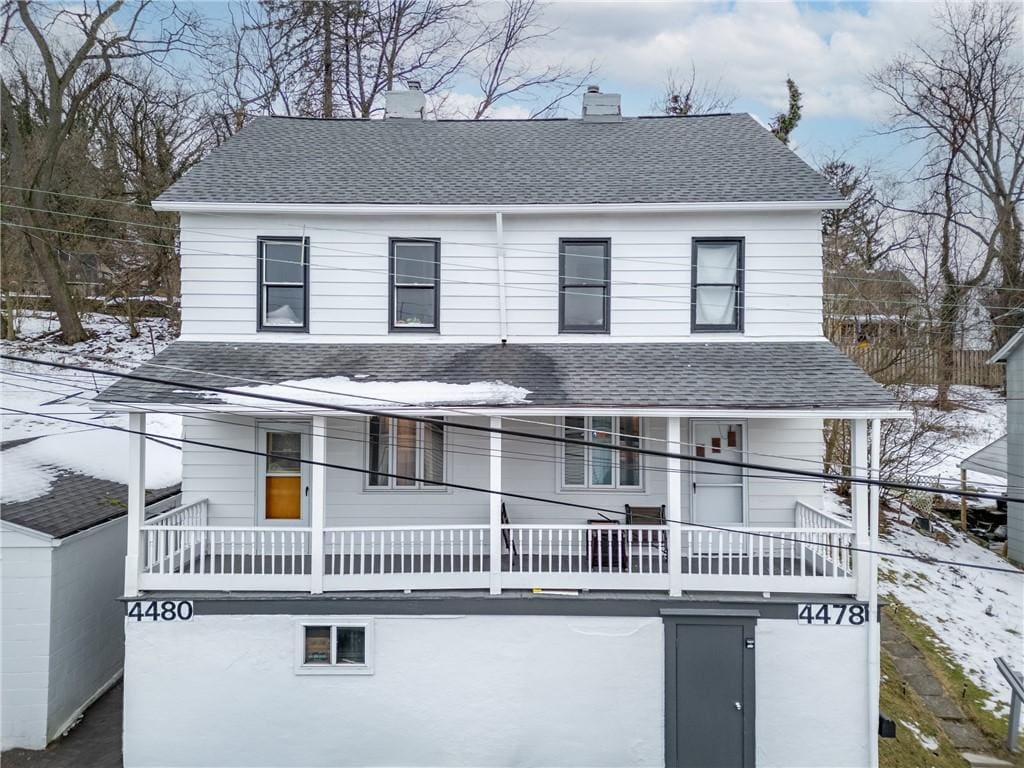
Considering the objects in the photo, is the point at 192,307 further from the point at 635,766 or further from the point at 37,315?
the point at 37,315

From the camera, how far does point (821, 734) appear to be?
7496 millimetres

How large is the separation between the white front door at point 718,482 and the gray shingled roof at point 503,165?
346 centimetres

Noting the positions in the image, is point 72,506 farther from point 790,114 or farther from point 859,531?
point 790,114

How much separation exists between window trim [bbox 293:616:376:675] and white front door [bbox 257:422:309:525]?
1906 millimetres

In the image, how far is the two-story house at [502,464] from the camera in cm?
753

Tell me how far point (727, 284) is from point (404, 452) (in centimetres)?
555

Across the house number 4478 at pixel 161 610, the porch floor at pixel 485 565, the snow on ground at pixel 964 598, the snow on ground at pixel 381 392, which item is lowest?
the snow on ground at pixel 964 598

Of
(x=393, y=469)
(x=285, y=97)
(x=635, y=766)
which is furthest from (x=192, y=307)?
(x=285, y=97)

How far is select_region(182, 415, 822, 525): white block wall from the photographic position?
9227mm

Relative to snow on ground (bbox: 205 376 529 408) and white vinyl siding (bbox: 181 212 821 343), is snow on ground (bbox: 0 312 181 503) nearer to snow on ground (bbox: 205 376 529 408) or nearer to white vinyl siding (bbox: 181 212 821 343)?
snow on ground (bbox: 205 376 529 408)

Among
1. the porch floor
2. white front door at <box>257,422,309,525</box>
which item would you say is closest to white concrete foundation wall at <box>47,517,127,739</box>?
the porch floor

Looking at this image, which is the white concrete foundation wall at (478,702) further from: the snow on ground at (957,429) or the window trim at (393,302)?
the snow on ground at (957,429)

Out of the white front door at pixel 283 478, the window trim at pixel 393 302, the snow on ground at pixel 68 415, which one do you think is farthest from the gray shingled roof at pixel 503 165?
the snow on ground at pixel 68 415

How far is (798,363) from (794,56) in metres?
13.7
